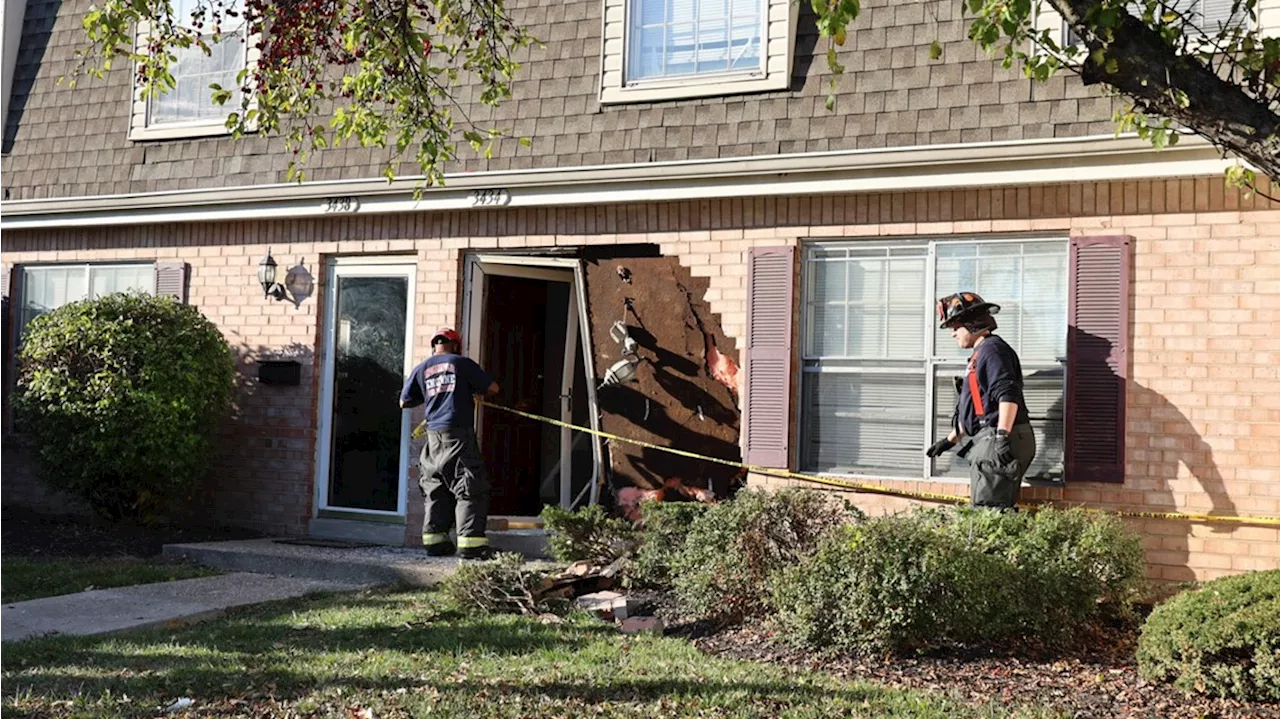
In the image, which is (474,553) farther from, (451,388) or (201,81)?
(201,81)

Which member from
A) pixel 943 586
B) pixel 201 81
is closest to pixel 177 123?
pixel 201 81

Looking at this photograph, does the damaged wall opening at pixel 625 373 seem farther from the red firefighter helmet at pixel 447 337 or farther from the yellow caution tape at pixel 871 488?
the red firefighter helmet at pixel 447 337

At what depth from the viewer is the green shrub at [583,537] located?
939 cm

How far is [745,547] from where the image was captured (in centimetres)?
816

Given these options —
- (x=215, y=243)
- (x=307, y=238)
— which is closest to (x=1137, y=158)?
(x=307, y=238)

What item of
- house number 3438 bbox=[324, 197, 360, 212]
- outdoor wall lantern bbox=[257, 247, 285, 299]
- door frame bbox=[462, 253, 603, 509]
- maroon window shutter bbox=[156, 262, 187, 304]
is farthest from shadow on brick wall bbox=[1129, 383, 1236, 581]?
maroon window shutter bbox=[156, 262, 187, 304]

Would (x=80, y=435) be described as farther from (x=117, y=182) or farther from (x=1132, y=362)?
(x=1132, y=362)

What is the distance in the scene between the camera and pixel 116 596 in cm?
914

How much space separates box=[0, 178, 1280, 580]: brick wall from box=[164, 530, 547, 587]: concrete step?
0.93 metres

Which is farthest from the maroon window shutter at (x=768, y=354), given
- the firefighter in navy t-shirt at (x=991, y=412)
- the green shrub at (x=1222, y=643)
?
the green shrub at (x=1222, y=643)

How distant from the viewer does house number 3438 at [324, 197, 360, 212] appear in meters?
11.7

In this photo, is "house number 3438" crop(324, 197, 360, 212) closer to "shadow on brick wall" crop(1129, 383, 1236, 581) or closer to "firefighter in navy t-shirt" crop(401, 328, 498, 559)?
"firefighter in navy t-shirt" crop(401, 328, 498, 559)

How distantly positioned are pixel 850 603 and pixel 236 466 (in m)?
7.10

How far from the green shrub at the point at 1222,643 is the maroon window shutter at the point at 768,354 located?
362 centimetres
